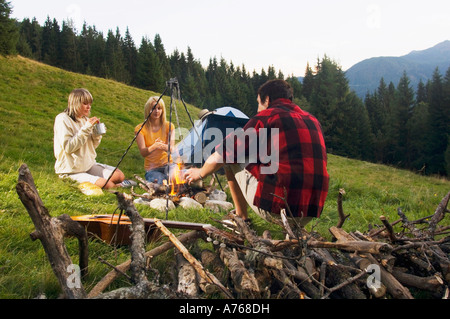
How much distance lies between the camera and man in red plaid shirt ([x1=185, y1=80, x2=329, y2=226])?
2.72 metres

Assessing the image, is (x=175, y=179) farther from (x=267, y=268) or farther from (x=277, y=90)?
(x=267, y=268)

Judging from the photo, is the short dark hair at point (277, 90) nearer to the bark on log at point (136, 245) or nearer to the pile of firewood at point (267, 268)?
the pile of firewood at point (267, 268)

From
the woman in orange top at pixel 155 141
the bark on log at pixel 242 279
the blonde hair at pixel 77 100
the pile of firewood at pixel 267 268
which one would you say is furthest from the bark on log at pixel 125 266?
the blonde hair at pixel 77 100

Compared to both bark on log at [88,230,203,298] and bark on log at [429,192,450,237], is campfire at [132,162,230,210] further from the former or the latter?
bark on log at [429,192,450,237]

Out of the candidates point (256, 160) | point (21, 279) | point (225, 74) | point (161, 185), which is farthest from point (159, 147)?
point (225, 74)

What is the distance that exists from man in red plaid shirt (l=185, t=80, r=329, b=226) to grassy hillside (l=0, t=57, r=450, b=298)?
1031mm

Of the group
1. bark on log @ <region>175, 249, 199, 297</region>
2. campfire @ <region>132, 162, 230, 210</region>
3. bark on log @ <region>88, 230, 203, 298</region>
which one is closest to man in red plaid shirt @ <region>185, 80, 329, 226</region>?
bark on log @ <region>88, 230, 203, 298</region>

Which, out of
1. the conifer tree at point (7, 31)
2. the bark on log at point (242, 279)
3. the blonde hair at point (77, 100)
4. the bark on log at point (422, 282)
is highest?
the conifer tree at point (7, 31)

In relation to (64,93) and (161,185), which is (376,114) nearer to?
(64,93)

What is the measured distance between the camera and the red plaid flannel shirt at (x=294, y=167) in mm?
2713

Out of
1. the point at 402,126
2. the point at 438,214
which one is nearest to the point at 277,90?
the point at 438,214

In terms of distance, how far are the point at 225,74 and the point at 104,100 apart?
58.7m

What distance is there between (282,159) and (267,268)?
45.0 inches

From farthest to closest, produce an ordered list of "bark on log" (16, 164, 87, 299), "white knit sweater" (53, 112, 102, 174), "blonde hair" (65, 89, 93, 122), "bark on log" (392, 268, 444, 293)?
"blonde hair" (65, 89, 93, 122) → "white knit sweater" (53, 112, 102, 174) → "bark on log" (392, 268, 444, 293) → "bark on log" (16, 164, 87, 299)
